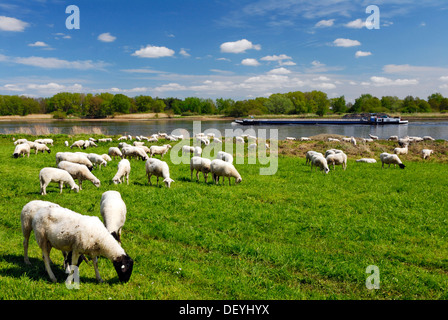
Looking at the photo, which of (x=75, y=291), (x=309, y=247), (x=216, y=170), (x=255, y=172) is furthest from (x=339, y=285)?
(x=255, y=172)

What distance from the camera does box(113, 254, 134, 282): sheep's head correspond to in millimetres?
6059

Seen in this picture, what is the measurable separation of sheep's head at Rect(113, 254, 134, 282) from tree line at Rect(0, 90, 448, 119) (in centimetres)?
15823

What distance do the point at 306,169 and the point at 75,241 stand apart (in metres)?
Result: 17.7

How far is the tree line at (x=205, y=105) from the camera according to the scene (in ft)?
494

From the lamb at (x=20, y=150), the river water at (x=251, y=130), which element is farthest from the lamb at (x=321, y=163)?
the river water at (x=251, y=130)

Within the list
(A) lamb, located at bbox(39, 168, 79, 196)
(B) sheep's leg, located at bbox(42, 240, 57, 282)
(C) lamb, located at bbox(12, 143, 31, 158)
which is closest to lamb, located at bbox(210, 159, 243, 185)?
(A) lamb, located at bbox(39, 168, 79, 196)

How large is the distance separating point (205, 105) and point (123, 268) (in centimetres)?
19397

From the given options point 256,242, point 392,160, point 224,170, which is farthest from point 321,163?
point 256,242

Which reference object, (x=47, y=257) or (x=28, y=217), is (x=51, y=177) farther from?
(x=47, y=257)

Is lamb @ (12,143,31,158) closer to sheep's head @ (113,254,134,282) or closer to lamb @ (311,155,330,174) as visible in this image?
sheep's head @ (113,254,134,282)

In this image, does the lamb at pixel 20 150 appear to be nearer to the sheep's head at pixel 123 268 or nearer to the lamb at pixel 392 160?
the sheep's head at pixel 123 268

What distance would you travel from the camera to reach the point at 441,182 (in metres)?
16.6
